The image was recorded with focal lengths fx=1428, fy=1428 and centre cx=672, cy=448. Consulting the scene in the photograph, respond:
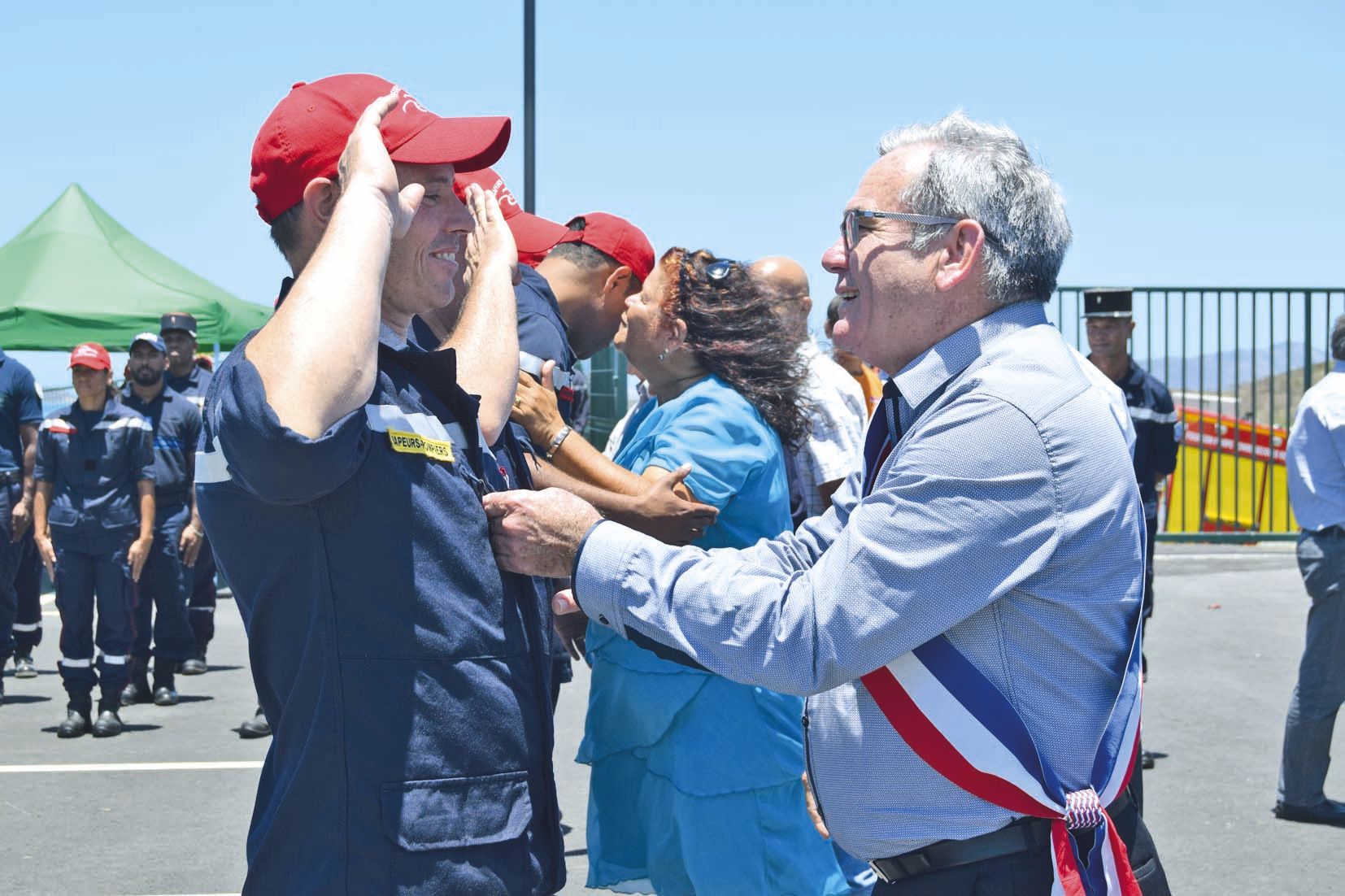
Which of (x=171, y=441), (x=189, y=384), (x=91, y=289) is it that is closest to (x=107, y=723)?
(x=171, y=441)

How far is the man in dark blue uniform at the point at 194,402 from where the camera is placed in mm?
9656

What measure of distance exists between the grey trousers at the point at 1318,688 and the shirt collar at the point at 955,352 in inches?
171

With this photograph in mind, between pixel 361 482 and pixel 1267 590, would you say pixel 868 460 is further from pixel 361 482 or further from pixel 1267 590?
pixel 1267 590

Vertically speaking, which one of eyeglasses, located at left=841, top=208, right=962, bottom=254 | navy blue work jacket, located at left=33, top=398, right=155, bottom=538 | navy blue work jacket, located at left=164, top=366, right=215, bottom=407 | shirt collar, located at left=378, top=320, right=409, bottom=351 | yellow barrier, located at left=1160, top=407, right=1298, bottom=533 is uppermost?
eyeglasses, located at left=841, top=208, right=962, bottom=254

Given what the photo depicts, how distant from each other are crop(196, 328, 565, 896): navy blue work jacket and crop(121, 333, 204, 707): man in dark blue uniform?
7.28 meters

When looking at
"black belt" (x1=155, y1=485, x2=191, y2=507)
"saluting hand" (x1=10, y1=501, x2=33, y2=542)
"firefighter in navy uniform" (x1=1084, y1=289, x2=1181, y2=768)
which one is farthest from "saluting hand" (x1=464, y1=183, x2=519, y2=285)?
"saluting hand" (x1=10, y1=501, x2=33, y2=542)

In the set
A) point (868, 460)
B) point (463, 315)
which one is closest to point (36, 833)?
point (463, 315)

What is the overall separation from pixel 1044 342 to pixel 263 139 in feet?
3.90

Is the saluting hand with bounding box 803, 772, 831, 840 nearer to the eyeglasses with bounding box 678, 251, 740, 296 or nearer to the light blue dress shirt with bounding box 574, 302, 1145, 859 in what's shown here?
the light blue dress shirt with bounding box 574, 302, 1145, 859

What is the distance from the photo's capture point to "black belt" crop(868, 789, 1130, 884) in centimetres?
209

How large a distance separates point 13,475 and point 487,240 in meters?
7.63

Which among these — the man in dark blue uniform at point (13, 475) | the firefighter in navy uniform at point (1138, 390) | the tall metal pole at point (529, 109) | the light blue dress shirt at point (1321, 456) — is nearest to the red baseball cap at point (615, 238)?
the light blue dress shirt at point (1321, 456)

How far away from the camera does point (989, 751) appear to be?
6.64 ft

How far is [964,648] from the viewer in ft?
6.72
